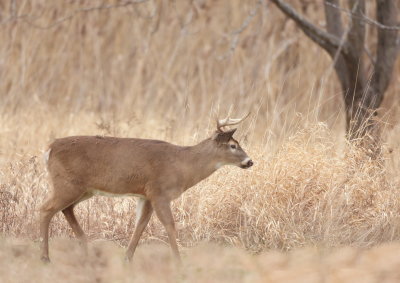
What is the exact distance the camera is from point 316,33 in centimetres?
925

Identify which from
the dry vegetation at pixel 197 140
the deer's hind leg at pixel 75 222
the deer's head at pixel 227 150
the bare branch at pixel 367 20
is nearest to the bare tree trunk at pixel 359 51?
the bare branch at pixel 367 20

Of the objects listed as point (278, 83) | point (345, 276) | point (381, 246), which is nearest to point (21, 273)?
point (345, 276)

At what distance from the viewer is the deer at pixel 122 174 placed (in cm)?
681

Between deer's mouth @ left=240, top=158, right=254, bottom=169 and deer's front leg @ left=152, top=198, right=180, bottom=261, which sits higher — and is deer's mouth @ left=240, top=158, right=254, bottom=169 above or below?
above

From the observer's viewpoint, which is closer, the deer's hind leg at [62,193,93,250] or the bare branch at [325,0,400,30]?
the deer's hind leg at [62,193,93,250]

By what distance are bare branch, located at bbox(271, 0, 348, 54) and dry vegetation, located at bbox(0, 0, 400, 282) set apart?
1.50ft

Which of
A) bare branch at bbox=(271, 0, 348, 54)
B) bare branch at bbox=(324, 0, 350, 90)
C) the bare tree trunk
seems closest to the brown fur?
bare branch at bbox=(271, 0, 348, 54)

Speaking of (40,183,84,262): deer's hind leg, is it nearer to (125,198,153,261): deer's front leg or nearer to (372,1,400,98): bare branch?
(125,198,153,261): deer's front leg

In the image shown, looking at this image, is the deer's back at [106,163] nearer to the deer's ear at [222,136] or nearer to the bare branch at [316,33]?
the deer's ear at [222,136]

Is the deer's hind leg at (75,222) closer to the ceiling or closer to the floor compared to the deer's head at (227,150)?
closer to the floor

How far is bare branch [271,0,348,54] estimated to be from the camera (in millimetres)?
9047

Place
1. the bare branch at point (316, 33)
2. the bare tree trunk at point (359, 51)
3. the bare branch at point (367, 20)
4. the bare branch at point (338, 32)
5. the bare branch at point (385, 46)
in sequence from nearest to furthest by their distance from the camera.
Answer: the bare branch at point (367, 20) → the bare branch at point (316, 33) → the bare tree trunk at point (359, 51) → the bare branch at point (385, 46) → the bare branch at point (338, 32)

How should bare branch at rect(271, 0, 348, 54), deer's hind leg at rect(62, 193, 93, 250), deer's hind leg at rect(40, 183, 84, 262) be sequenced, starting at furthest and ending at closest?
1. bare branch at rect(271, 0, 348, 54)
2. deer's hind leg at rect(62, 193, 93, 250)
3. deer's hind leg at rect(40, 183, 84, 262)

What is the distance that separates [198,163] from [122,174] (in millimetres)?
656
